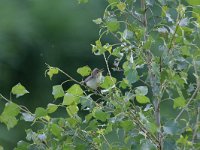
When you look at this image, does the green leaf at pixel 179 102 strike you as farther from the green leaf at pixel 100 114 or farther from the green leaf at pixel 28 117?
the green leaf at pixel 28 117

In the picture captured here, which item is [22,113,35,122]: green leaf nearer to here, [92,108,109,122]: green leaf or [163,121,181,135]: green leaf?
[92,108,109,122]: green leaf

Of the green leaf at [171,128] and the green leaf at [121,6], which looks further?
the green leaf at [121,6]

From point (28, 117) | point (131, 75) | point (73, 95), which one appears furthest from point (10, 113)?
point (131, 75)

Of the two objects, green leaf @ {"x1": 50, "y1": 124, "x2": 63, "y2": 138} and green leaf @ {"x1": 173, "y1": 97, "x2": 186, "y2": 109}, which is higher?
green leaf @ {"x1": 173, "y1": 97, "x2": 186, "y2": 109}

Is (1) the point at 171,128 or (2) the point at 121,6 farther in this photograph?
(2) the point at 121,6

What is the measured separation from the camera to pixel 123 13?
3.99 ft

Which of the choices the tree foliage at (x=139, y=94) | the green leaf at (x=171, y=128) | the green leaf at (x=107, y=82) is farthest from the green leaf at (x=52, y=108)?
the green leaf at (x=171, y=128)

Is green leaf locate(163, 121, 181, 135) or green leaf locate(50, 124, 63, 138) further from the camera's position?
green leaf locate(50, 124, 63, 138)

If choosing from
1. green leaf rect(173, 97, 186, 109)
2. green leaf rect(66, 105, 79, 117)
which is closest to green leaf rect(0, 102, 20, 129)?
green leaf rect(66, 105, 79, 117)

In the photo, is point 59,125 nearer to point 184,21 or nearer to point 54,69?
point 54,69

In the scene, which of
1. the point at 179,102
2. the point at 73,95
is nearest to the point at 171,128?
the point at 179,102

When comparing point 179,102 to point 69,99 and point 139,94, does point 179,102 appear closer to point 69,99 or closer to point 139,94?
point 139,94

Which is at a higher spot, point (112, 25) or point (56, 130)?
point (112, 25)

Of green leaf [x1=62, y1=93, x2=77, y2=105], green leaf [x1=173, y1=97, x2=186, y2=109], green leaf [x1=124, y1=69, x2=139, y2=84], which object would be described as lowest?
green leaf [x1=173, y1=97, x2=186, y2=109]
